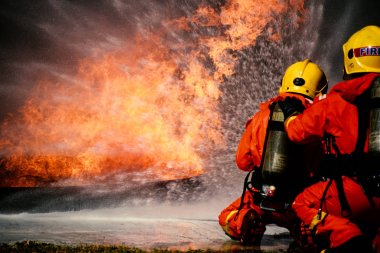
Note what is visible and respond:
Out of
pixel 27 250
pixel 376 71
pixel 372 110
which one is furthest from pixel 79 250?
pixel 376 71

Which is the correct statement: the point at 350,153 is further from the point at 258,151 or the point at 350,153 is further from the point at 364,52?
the point at 258,151

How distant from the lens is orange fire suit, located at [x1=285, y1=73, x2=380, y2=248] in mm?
3080

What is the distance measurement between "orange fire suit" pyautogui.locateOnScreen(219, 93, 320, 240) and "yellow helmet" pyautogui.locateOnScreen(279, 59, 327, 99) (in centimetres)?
21

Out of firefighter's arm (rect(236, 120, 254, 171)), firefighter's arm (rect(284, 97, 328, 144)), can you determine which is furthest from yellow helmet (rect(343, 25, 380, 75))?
firefighter's arm (rect(236, 120, 254, 171))

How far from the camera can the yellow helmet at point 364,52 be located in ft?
11.5

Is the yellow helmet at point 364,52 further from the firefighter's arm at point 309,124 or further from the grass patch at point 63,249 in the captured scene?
the grass patch at point 63,249

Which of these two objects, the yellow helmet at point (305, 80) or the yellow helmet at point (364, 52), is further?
the yellow helmet at point (305, 80)

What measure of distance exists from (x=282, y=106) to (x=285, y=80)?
53.9 inches

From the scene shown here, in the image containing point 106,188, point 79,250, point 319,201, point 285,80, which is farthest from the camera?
point 106,188

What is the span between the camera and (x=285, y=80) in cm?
535

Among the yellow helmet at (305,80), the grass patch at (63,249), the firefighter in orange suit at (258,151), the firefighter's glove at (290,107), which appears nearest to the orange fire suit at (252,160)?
the firefighter in orange suit at (258,151)

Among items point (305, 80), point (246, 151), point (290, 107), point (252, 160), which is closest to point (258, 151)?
point (246, 151)

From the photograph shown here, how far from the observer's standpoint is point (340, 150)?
11.0 ft

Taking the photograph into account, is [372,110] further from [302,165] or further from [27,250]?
[27,250]
